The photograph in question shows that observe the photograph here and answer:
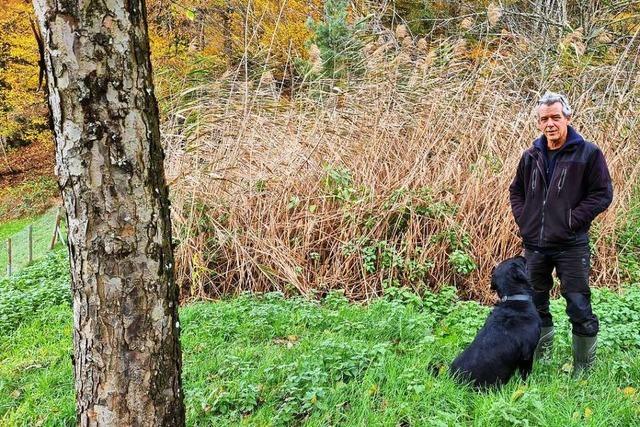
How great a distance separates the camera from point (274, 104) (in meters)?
6.29

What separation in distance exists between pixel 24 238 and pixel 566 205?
1308cm

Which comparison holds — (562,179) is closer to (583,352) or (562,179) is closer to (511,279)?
(511,279)

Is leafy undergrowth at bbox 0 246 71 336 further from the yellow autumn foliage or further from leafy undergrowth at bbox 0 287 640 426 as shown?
the yellow autumn foliage

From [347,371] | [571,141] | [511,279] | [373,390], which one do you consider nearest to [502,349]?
[511,279]

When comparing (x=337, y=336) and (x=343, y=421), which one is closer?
(x=343, y=421)

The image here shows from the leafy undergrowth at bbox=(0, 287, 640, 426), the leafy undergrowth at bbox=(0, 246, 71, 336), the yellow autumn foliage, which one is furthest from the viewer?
the yellow autumn foliage

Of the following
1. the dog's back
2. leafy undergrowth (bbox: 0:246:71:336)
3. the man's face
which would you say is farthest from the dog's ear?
leafy undergrowth (bbox: 0:246:71:336)

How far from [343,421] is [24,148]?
2431 centimetres

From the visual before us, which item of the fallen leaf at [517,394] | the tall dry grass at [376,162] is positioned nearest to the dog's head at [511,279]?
the fallen leaf at [517,394]

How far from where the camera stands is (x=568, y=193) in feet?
9.96

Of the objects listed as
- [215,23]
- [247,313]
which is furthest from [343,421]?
[215,23]

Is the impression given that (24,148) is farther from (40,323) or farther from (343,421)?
(343,421)

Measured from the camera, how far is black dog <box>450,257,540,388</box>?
2828 mm

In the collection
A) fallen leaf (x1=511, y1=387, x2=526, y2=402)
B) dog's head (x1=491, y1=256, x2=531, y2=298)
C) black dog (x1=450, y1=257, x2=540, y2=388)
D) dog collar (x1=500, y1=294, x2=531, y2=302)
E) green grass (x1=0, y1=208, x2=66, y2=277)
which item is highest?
dog's head (x1=491, y1=256, x2=531, y2=298)
